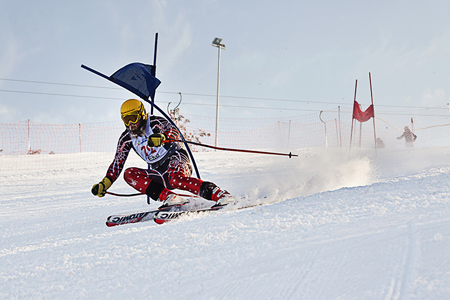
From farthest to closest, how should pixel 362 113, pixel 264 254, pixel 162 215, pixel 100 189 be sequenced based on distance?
1. pixel 362 113
2. pixel 100 189
3. pixel 162 215
4. pixel 264 254

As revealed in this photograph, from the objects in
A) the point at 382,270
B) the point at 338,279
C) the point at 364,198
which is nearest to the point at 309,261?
the point at 338,279

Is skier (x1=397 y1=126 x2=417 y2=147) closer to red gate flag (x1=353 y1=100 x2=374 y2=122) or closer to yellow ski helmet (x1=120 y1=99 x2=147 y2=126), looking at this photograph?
red gate flag (x1=353 y1=100 x2=374 y2=122)

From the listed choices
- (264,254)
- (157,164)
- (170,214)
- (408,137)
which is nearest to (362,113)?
(408,137)

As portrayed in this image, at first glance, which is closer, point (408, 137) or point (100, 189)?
point (100, 189)

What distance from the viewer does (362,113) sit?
34.8 feet

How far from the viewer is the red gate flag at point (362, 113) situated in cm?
1035

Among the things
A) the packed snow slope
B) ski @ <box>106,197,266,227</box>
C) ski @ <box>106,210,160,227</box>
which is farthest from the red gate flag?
ski @ <box>106,210,160,227</box>

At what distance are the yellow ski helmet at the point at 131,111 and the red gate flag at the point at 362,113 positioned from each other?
8961 mm

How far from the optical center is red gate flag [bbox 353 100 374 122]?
1035 centimetres

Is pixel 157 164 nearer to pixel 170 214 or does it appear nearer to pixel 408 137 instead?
pixel 170 214

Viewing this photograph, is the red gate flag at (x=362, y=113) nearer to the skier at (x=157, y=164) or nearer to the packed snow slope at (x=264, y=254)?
the packed snow slope at (x=264, y=254)

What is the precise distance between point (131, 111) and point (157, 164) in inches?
27.3

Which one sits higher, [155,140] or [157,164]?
[155,140]

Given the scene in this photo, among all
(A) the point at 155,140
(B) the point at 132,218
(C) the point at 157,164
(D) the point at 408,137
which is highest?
(D) the point at 408,137
